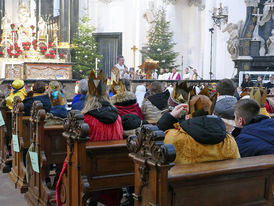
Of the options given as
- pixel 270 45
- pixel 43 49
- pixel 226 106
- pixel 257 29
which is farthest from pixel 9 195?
pixel 257 29

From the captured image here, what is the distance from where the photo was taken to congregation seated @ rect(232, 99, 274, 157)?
3152mm

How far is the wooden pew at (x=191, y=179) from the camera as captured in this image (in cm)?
212

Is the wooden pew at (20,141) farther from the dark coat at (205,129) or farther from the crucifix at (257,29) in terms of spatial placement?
the crucifix at (257,29)

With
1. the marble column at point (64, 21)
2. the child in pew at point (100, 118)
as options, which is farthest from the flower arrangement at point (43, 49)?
the child in pew at point (100, 118)

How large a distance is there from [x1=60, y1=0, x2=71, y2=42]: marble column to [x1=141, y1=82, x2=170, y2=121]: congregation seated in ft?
49.1

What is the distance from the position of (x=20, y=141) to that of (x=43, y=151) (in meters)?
1.09

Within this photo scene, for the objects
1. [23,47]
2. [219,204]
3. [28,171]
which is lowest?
[28,171]

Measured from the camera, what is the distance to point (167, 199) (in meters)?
2.16

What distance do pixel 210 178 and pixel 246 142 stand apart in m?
1.01

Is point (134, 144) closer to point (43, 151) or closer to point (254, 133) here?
point (254, 133)

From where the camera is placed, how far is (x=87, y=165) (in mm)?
3529

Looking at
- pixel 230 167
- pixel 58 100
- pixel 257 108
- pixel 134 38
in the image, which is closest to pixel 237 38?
pixel 134 38

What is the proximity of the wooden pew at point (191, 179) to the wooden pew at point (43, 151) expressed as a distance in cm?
243

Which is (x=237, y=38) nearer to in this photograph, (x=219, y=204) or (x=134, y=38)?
(x=134, y=38)
